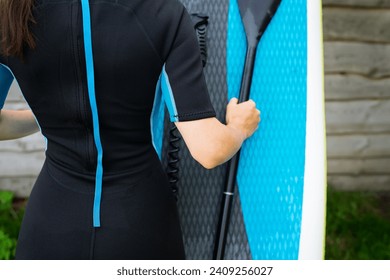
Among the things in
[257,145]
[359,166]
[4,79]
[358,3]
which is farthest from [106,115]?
[359,166]

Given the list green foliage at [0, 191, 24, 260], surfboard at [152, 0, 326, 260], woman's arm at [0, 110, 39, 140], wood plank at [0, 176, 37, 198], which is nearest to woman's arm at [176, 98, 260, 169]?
woman's arm at [0, 110, 39, 140]

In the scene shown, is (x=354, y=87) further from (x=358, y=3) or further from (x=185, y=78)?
(x=185, y=78)

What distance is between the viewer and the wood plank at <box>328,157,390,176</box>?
3217mm

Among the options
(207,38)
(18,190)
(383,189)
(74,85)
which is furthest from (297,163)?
(18,190)

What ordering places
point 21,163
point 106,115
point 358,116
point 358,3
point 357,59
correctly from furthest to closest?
1. point 21,163
2. point 358,116
3. point 357,59
4. point 358,3
5. point 106,115

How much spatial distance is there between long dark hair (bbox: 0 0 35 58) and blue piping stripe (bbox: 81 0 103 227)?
0.36ft

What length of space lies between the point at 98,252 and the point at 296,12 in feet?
3.56

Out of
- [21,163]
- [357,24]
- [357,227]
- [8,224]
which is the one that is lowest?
[8,224]

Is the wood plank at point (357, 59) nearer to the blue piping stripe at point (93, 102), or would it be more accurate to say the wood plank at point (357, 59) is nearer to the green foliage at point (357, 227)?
the green foliage at point (357, 227)

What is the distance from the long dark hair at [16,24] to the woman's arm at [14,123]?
365mm

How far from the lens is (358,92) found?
3041mm

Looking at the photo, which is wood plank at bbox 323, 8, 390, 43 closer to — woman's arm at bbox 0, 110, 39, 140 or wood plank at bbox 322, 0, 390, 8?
wood plank at bbox 322, 0, 390, 8

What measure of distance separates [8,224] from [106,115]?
6.77ft

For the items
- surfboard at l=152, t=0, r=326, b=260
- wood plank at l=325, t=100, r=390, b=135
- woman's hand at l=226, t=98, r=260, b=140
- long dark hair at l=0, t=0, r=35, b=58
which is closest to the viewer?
long dark hair at l=0, t=0, r=35, b=58
